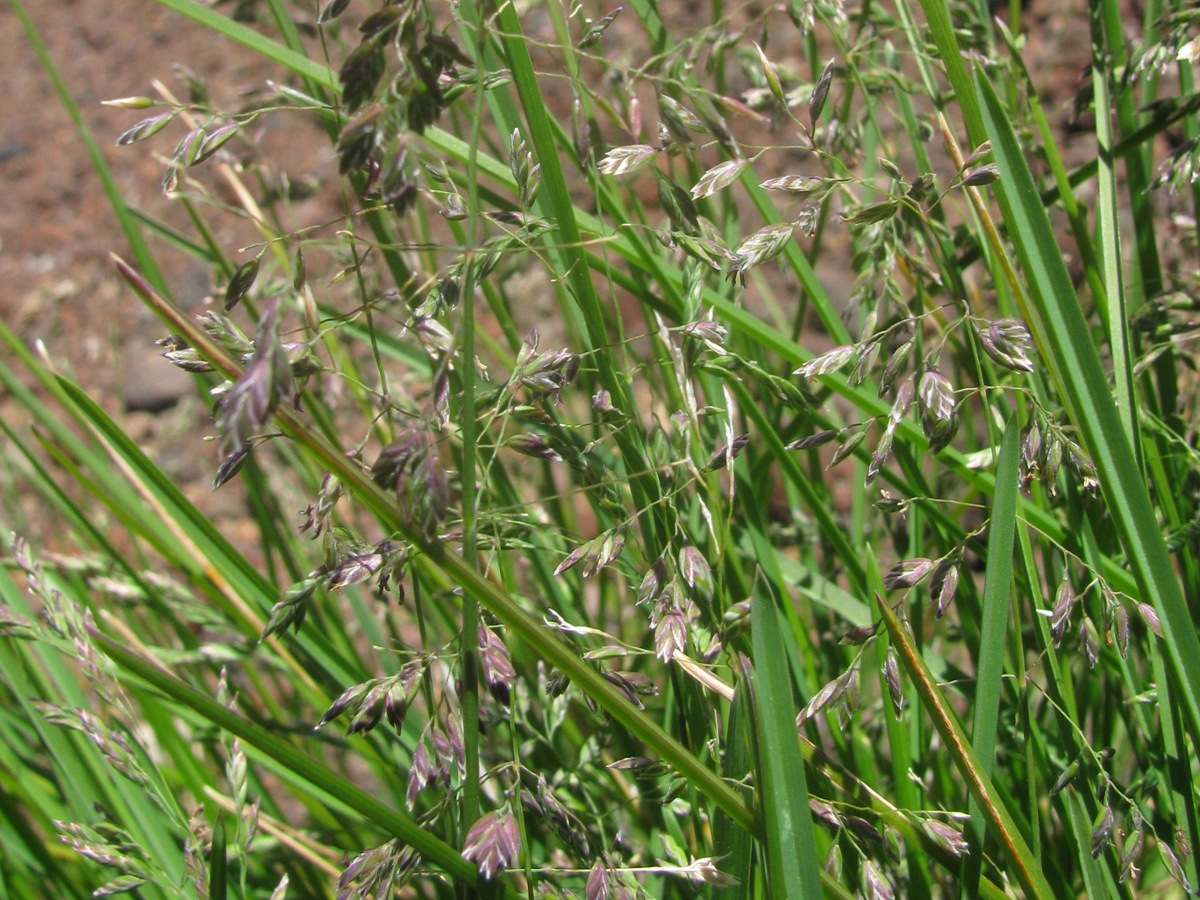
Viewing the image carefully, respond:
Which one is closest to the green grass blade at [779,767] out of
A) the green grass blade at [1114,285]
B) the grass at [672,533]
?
the grass at [672,533]

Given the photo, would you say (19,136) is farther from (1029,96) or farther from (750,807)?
(750,807)

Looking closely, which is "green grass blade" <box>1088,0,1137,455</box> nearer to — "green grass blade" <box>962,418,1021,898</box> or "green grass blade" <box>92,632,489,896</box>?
"green grass blade" <box>962,418,1021,898</box>

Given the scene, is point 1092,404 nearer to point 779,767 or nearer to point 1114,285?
point 1114,285

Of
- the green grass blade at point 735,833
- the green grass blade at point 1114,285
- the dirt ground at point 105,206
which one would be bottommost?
the green grass blade at point 735,833

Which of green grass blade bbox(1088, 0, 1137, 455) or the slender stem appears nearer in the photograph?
the slender stem

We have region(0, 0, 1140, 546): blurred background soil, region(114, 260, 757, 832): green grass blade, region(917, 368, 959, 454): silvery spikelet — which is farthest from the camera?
region(0, 0, 1140, 546): blurred background soil

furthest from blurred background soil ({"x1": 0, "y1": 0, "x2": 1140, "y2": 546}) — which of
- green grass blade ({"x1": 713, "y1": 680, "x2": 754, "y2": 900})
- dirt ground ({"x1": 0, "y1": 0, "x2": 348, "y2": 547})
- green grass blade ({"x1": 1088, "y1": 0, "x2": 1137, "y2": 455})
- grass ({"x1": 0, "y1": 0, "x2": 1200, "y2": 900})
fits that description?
green grass blade ({"x1": 713, "y1": 680, "x2": 754, "y2": 900})

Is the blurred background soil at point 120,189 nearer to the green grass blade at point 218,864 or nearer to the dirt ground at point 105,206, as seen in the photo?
the dirt ground at point 105,206
